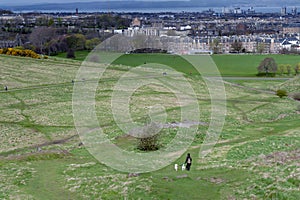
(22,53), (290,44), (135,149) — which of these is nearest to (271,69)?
(22,53)

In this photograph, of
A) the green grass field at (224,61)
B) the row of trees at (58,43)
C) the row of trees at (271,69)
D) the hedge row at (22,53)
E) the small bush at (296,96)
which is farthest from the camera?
the row of trees at (58,43)

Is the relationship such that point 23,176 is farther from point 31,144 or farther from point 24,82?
point 24,82

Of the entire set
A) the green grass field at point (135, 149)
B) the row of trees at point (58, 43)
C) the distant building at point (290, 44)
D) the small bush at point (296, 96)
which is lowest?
the small bush at point (296, 96)

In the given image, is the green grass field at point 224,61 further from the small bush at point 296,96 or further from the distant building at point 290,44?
the small bush at point 296,96

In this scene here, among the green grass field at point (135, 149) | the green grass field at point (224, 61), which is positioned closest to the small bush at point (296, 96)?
the green grass field at point (135, 149)

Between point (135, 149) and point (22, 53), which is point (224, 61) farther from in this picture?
point (135, 149)

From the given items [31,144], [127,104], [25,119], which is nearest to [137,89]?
[127,104]

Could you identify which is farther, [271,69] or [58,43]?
[58,43]

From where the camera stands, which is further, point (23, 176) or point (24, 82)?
point (24, 82)
